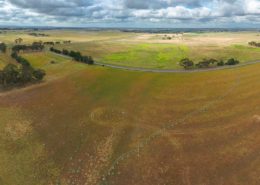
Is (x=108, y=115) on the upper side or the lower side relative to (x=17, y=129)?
upper

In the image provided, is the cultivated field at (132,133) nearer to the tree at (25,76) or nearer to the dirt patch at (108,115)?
the dirt patch at (108,115)

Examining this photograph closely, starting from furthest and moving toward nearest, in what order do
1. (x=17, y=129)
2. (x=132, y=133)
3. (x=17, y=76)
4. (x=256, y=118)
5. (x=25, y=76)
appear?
1. (x=25, y=76)
2. (x=17, y=76)
3. (x=256, y=118)
4. (x=17, y=129)
5. (x=132, y=133)

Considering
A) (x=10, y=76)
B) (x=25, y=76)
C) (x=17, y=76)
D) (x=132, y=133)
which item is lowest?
(x=132, y=133)

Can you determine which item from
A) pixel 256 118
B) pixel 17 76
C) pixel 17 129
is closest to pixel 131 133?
pixel 17 129

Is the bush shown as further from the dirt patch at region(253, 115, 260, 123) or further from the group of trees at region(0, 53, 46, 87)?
the dirt patch at region(253, 115, 260, 123)

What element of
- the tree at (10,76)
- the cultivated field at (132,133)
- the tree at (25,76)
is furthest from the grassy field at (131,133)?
the tree at (10,76)

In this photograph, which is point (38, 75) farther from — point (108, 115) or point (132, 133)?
point (132, 133)

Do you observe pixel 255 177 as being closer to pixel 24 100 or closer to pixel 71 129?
pixel 71 129
